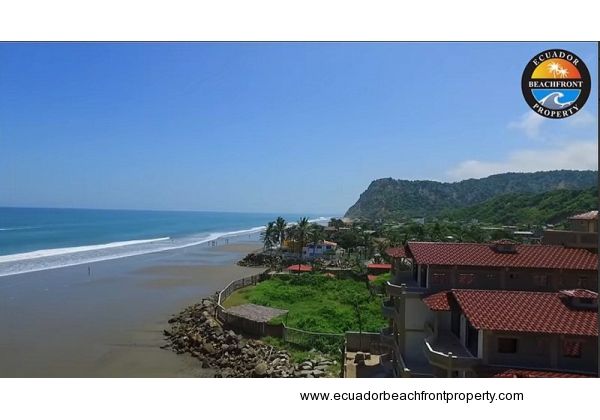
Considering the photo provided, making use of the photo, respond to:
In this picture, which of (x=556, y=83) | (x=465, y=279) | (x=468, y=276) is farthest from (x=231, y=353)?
(x=556, y=83)

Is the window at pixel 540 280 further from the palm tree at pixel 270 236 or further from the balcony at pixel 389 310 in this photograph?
the palm tree at pixel 270 236

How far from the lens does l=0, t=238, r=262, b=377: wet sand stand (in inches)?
746

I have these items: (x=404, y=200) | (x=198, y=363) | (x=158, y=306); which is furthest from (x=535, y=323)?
(x=404, y=200)

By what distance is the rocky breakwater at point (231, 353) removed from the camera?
59.4ft

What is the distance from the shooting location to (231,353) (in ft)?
67.9

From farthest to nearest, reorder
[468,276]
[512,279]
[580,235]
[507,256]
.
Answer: [580,235], [507,256], [468,276], [512,279]

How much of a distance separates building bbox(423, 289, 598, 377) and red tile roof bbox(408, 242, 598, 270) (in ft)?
7.35

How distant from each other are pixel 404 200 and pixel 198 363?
16552cm

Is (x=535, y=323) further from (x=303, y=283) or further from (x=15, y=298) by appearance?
(x=15, y=298)

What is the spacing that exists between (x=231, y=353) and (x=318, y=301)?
10507 mm

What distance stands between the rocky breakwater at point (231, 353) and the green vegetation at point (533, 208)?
53.3 meters

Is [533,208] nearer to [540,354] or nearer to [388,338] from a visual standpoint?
[388,338]

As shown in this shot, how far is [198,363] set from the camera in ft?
65.5

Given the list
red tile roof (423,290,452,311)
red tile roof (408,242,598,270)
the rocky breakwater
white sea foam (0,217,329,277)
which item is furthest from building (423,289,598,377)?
white sea foam (0,217,329,277)
